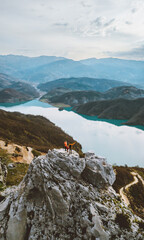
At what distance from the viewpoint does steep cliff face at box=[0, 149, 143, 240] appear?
50.2 feet

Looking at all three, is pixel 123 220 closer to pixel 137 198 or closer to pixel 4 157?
pixel 137 198

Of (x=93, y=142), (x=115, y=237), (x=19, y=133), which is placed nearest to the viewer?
(x=115, y=237)

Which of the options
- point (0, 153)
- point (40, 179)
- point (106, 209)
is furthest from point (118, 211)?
point (0, 153)

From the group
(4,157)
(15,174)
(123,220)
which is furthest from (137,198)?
(4,157)

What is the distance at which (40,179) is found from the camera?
1719cm

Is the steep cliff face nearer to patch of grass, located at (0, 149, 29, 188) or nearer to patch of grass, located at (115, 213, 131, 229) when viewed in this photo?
patch of grass, located at (115, 213, 131, 229)

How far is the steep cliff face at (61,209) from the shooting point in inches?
602

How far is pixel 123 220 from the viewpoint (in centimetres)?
1625

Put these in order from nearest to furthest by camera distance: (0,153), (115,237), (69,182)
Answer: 1. (115,237)
2. (69,182)
3. (0,153)

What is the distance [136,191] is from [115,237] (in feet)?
64.4

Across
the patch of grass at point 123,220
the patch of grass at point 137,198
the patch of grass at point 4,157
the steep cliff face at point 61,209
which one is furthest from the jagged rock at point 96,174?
the patch of grass at point 4,157

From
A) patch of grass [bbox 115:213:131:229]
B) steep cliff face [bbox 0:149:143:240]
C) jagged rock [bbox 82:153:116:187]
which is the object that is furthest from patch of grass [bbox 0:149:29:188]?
patch of grass [bbox 115:213:131:229]

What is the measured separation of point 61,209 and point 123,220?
7.05 meters

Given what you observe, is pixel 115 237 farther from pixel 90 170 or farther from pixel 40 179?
pixel 40 179
